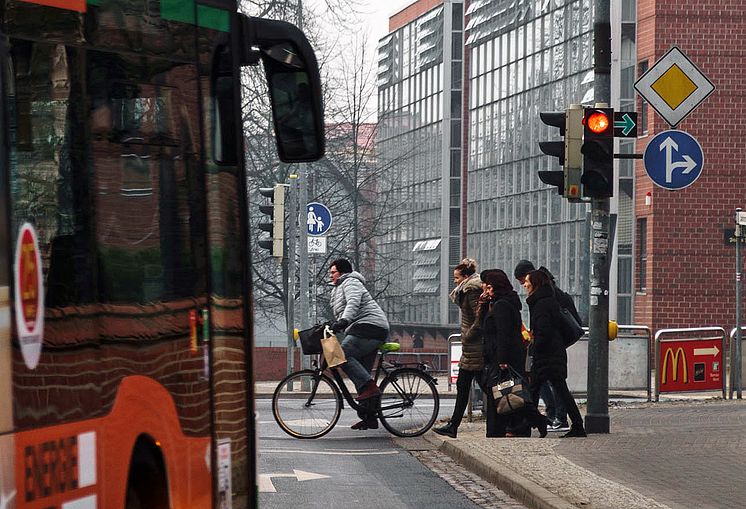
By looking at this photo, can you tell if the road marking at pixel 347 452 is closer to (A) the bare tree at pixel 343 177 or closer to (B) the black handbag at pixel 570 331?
(B) the black handbag at pixel 570 331

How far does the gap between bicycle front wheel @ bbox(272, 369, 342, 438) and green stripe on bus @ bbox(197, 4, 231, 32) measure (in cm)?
959

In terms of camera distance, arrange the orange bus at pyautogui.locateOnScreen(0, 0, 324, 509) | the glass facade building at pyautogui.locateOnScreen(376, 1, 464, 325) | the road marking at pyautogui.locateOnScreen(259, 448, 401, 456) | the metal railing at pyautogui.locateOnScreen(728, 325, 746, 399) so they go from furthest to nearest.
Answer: the glass facade building at pyautogui.locateOnScreen(376, 1, 464, 325) < the metal railing at pyautogui.locateOnScreen(728, 325, 746, 399) < the road marking at pyautogui.locateOnScreen(259, 448, 401, 456) < the orange bus at pyautogui.locateOnScreen(0, 0, 324, 509)

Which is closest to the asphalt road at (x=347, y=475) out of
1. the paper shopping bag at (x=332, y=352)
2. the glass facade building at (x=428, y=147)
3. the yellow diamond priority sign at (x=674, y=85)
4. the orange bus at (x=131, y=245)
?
the paper shopping bag at (x=332, y=352)

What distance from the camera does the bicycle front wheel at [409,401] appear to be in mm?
16266

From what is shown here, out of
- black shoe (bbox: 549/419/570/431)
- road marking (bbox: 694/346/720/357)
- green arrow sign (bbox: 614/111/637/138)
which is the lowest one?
black shoe (bbox: 549/419/570/431)

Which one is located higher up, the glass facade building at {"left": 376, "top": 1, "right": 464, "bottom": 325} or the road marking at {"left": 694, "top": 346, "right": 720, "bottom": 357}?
the glass facade building at {"left": 376, "top": 1, "right": 464, "bottom": 325}

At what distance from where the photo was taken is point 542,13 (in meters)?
55.7

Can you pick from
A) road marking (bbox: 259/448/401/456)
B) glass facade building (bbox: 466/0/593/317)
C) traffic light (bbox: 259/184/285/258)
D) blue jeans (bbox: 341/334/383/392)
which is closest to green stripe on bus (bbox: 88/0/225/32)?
road marking (bbox: 259/448/401/456)

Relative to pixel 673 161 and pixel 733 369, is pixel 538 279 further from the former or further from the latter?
pixel 733 369

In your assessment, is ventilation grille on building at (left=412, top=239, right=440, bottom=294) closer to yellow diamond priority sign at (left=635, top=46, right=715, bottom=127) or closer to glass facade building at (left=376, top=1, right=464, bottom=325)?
Answer: glass facade building at (left=376, top=1, right=464, bottom=325)

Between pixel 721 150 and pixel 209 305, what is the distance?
4164cm

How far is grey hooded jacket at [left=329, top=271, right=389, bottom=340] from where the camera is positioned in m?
16.3

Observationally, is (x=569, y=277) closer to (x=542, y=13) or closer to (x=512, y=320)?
(x=542, y=13)

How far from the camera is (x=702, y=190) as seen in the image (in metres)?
47.0
